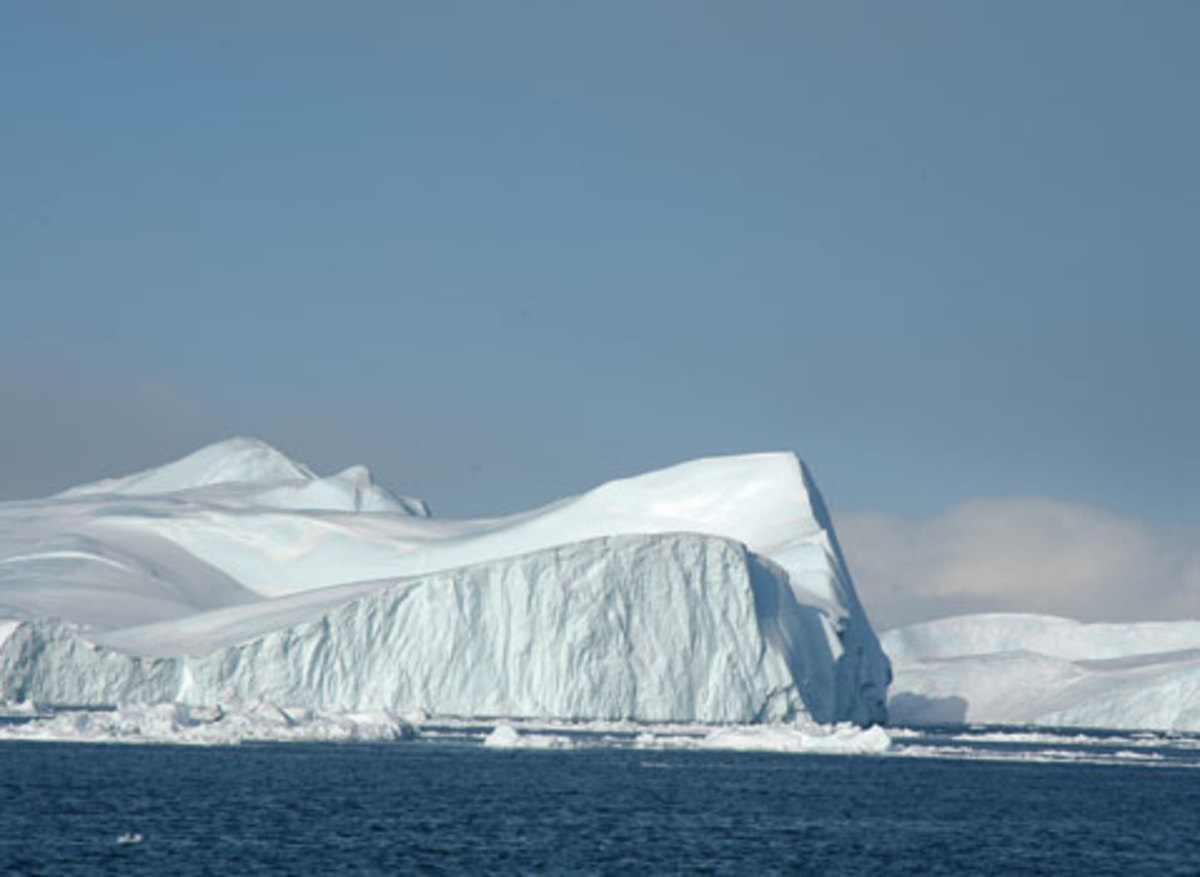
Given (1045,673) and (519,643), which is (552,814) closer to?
(519,643)

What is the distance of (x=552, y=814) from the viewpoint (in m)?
41.6

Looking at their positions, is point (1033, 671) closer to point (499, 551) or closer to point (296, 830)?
point (499, 551)

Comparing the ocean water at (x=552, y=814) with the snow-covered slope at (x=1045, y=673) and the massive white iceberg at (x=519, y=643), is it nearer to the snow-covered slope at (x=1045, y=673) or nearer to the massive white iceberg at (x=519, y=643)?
the massive white iceberg at (x=519, y=643)

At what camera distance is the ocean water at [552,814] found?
3381 cm

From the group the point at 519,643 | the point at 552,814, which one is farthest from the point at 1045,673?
the point at 552,814

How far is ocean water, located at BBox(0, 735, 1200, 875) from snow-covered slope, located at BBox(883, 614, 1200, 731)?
3955cm

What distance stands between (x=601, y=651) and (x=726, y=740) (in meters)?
12.2

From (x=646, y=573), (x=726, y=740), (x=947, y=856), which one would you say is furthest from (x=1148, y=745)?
(x=947, y=856)

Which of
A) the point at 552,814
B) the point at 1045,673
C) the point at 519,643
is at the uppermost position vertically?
the point at 1045,673

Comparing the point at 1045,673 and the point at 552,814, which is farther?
the point at 1045,673

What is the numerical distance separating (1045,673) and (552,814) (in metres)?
73.6

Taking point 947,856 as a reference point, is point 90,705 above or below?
above

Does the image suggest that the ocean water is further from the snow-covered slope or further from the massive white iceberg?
the snow-covered slope

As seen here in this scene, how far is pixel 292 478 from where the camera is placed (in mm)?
131250
